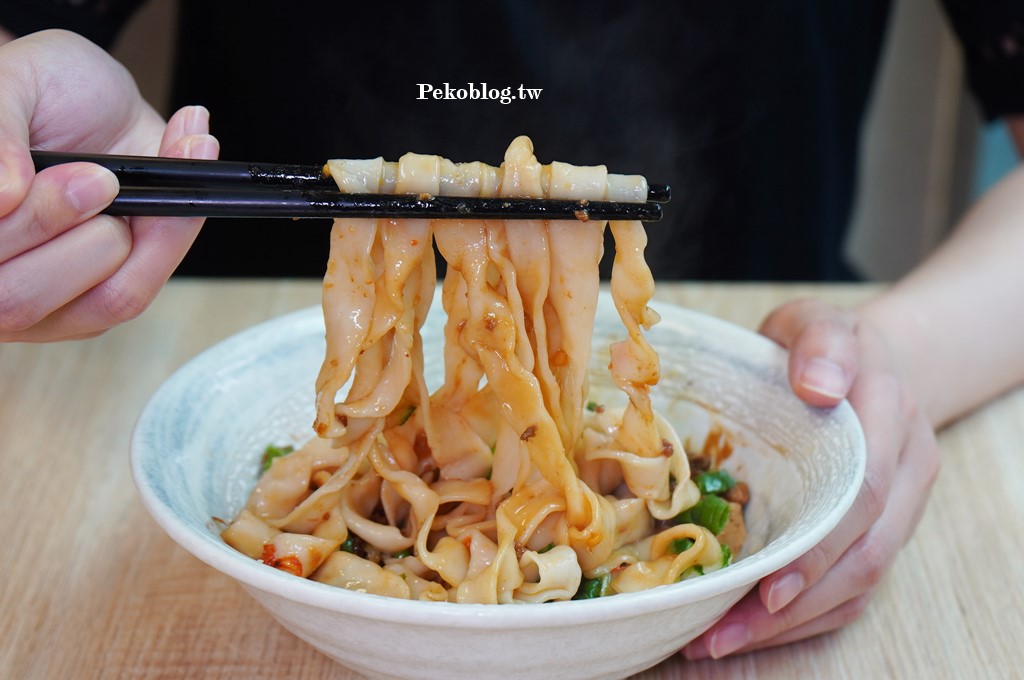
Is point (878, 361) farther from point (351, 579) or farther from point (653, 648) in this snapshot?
point (351, 579)

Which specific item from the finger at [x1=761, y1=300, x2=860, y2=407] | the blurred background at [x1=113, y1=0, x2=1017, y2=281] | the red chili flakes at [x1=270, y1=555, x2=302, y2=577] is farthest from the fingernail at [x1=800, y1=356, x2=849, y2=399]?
the blurred background at [x1=113, y1=0, x2=1017, y2=281]

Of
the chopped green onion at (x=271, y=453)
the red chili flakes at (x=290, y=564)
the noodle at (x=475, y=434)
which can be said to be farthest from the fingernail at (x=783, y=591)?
the chopped green onion at (x=271, y=453)

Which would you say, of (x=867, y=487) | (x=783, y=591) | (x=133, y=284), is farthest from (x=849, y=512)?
(x=133, y=284)

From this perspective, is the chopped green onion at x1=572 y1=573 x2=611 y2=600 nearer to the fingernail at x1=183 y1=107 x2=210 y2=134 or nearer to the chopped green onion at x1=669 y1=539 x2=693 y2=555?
the chopped green onion at x1=669 y1=539 x2=693 y2=555

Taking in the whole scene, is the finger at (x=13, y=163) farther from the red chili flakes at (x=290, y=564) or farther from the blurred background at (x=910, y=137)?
the blurred background at (x=910, y=137)

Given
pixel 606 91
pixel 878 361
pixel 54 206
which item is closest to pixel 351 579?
pixel 54 206

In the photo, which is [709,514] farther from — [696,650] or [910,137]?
[910,137]
